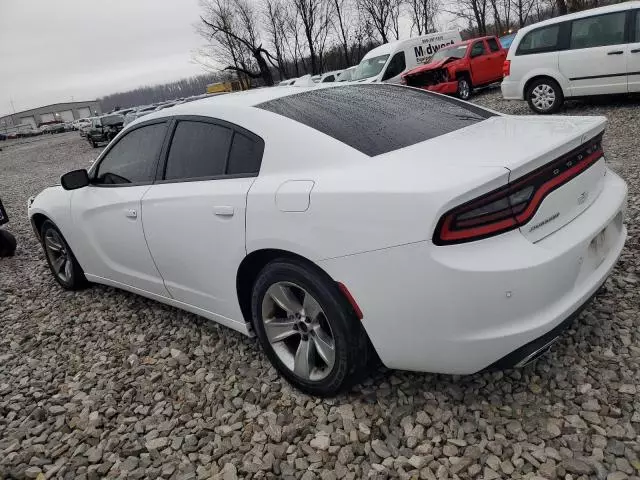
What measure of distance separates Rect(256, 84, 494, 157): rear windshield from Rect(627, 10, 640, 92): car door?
6.55 m

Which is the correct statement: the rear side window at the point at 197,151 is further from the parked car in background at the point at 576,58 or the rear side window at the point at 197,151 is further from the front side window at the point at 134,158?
the parked car in background at the point at 576,58

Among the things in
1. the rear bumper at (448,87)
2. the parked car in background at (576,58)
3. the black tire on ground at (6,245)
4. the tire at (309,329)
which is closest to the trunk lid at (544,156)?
the tire at (309,329)

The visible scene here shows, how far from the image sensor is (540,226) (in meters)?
1.96

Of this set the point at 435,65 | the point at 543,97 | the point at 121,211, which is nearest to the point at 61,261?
the point at 121,211

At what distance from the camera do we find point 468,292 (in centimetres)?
182

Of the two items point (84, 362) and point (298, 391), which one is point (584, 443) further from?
point (84, 362)

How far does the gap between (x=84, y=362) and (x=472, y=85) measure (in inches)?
556

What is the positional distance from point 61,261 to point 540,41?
8737 mm

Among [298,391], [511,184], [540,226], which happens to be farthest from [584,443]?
[298,391]

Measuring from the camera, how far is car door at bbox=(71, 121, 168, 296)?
3201 millimetres

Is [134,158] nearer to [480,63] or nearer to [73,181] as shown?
[73,181]

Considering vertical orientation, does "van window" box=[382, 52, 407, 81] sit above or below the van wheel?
above

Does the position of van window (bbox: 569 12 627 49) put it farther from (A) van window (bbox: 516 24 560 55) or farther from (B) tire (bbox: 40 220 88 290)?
(B) tire (bbox: 40 220 88 290)

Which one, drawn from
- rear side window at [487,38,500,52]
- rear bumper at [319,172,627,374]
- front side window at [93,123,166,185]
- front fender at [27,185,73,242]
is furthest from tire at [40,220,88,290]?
rear side window at [487,38,500,52]
